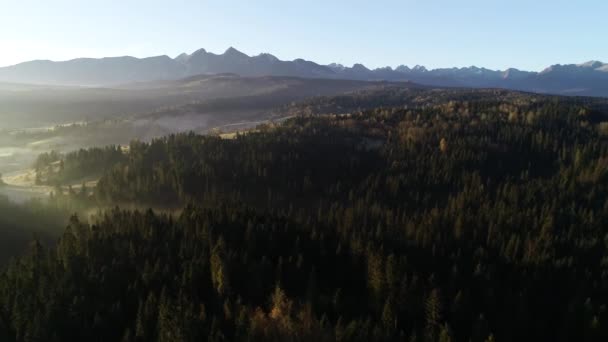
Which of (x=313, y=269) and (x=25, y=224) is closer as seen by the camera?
(x=313, y=269)

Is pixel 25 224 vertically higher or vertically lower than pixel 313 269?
lower

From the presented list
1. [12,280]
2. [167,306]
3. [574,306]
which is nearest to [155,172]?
[12,280]

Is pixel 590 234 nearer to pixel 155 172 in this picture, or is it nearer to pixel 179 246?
pixel 179 246

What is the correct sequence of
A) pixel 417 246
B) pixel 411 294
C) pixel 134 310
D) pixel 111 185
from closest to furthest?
pixel 134 310
pixel 411 294
pixel 417 246
pixel 111 185

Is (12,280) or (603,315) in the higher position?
A: (12,280)

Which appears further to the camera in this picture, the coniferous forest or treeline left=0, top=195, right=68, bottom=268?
treeline left=0, top=195, right=68, bottom=268

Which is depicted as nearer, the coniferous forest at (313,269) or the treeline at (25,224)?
the coniferous forest at (313,269)

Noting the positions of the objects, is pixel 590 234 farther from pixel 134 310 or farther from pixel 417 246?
pixel 134 310

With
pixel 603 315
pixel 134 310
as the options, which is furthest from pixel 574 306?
pixel 134 310

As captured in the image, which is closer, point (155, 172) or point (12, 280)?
point (12, 280)

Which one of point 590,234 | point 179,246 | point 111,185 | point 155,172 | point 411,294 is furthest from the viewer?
point 155,172
